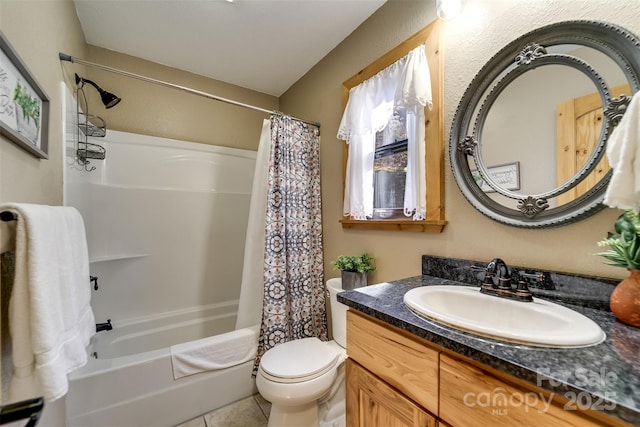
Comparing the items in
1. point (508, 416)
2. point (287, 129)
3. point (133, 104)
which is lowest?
point (508, 416)

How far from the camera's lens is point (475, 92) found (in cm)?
109

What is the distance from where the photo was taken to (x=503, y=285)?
0.91 meters

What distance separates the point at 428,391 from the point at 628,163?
778mm

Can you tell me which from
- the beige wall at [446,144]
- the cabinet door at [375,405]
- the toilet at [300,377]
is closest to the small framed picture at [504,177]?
the beige wall at [446,144]

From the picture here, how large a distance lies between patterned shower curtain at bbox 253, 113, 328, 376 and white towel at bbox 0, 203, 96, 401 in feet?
3.32

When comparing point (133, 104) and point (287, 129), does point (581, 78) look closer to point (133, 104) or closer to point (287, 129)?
point (287, 129)

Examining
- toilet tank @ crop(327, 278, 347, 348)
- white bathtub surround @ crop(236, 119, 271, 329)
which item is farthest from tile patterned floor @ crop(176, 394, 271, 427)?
toilet tank @ crop(327, 278, 347, 348)

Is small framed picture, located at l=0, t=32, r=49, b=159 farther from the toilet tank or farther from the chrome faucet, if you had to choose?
the chrome faucet

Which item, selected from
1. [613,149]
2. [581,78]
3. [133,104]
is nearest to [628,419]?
[613,149]

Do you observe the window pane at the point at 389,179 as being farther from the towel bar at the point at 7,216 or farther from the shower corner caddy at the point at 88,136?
the shower corner caddy at the point at 88,136

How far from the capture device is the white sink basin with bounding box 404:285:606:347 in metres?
0.58

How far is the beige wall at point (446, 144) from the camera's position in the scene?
0.83m

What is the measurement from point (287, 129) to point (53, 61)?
123cm

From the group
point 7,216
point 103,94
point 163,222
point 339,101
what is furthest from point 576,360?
point 163,222
